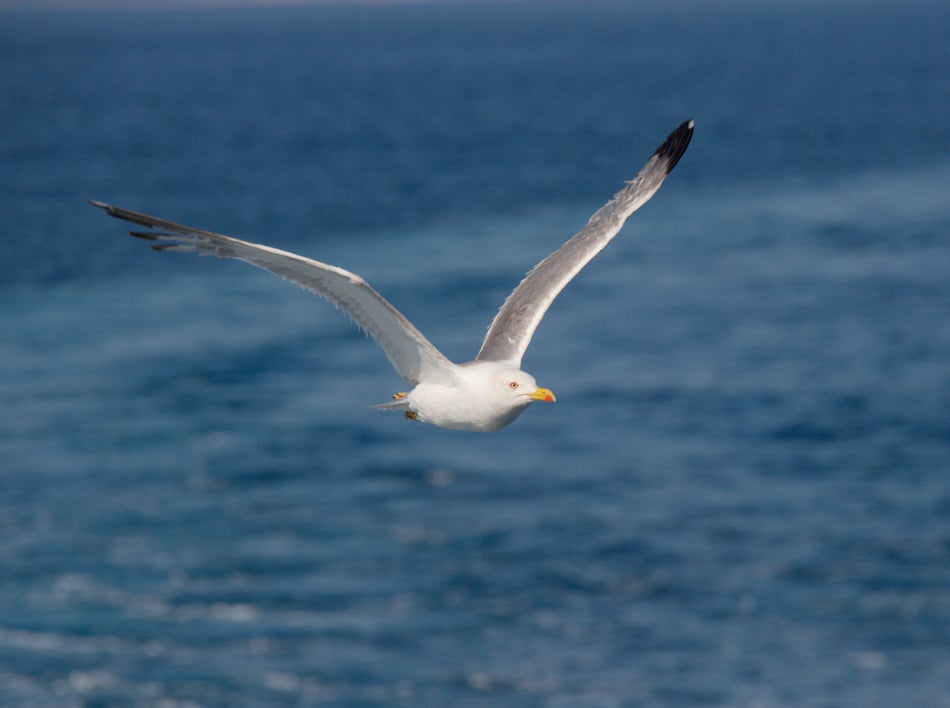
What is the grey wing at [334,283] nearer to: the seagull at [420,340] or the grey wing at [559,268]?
the seagull at [420,340]

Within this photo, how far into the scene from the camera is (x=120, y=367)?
64.2 meters

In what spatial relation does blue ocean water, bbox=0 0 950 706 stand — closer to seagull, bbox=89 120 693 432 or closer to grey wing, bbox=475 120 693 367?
grey wing, bbox=475 120 693 367

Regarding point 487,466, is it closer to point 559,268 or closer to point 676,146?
point 676,146

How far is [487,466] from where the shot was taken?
53125mm

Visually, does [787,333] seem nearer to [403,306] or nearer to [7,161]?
[403,306]

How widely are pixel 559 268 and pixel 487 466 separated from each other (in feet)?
122

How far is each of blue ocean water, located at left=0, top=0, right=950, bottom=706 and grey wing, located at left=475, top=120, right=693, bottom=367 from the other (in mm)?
23064

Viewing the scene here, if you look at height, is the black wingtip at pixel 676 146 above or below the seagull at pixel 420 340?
above

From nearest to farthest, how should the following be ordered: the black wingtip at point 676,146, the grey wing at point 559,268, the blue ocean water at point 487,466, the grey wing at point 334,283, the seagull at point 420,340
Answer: the grey wing at point 334,283
the seagull at point 420,340
the grey wing at point 559,268
the black wingtip at point 676,146
the blue ocean water at point 487,466

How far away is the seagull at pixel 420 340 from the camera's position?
12328 mm

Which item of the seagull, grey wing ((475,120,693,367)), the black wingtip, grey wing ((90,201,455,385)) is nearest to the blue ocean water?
the black wingtip

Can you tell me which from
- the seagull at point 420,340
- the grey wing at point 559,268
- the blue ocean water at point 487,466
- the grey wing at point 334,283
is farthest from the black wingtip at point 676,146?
the blue ocean water at point 487,466

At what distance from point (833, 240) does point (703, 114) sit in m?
78.7

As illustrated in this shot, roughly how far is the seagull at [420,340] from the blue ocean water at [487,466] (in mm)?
24988
